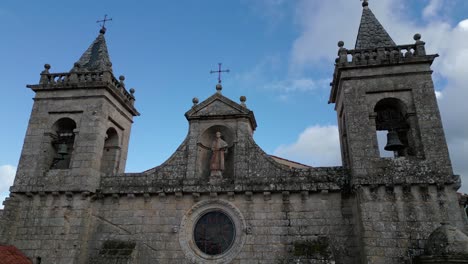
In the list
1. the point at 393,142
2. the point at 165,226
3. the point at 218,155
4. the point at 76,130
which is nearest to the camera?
the point at 393,142

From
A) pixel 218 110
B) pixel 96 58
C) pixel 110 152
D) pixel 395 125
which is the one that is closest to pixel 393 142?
pixel 395 125

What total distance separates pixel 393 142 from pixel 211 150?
5542mm

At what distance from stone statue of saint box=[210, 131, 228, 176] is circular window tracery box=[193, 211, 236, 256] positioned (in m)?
1.29

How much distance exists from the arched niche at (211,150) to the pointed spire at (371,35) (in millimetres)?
5232

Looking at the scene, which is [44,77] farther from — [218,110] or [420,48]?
[420,48]

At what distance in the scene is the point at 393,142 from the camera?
10836 mm

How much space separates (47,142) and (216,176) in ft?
19.4

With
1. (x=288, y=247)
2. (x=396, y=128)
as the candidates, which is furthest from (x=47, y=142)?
(x=396, y=128)

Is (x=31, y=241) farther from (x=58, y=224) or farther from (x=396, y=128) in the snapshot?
(x=396, y=128)

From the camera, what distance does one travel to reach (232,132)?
40.5ft

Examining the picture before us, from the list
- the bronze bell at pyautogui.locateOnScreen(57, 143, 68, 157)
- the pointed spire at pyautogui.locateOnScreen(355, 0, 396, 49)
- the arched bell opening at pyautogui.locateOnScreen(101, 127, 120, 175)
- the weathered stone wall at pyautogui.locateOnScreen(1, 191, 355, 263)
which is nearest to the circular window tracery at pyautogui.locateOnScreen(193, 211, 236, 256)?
the weathered stone wall at pyautogui.locateOnScreen(1, 191, 355, 263)

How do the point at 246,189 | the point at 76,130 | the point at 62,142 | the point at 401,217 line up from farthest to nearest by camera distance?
the point at 62,142
the point at 76,130
the point at 246,189
the point at 401,217

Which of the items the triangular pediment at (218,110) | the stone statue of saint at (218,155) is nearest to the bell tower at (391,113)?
the triangular pediment at (218,110)

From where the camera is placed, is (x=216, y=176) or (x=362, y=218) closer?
(x=362, y=218)
